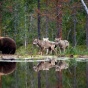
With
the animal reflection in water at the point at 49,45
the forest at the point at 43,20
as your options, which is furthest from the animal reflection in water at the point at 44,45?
the forest at the point at 43,20

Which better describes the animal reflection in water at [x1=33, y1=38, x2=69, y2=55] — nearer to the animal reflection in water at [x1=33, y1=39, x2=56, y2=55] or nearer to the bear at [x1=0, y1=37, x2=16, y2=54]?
the animal reflection in water at [x1=33, y1=39, x2=56, y2=55]

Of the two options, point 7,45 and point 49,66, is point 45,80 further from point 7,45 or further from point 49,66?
point 7,45

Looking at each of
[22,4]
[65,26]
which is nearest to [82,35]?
[65,26]

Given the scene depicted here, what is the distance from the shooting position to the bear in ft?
91.7

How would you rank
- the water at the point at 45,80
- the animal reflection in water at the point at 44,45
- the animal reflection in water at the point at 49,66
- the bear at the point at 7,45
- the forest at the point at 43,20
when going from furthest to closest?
the forest at the point at 43,20
the bear at the point at 7,45
the animal reflection in water at the point at 44,45
the animal reflection in water at the point at 49,66
the water at the point at 45,80

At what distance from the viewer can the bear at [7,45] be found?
2794 centimetres

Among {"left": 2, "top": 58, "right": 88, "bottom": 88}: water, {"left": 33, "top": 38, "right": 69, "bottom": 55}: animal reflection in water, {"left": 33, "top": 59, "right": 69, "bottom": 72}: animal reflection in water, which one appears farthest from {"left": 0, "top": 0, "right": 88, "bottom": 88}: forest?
{"left": 2, "top": 58, "right": 88, "bottom": 88}: water

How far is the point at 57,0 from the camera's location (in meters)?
34.8

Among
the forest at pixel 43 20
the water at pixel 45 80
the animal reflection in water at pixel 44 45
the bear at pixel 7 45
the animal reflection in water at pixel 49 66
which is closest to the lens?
the water at pixel 45 80

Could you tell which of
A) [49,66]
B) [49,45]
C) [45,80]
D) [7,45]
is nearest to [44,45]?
[49,45]

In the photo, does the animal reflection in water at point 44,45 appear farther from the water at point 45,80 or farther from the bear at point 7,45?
the water at point 45,80

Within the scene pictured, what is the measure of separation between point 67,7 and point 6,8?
5.32m

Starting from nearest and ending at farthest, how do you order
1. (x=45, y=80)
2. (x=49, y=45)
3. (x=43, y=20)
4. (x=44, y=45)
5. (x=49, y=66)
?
(x=45, y=80)
(x=49, y=66)
(x=44, y=45)
(x=49, y=45)
(x=43, y=20)

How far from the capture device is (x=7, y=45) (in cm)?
2816
